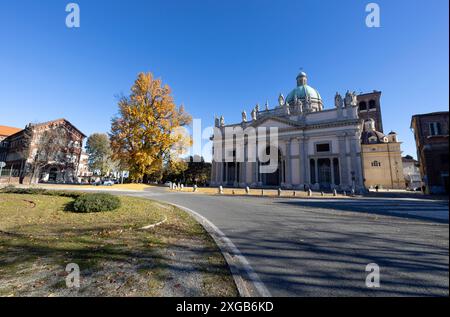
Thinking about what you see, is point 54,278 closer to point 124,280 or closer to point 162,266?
point 124,280

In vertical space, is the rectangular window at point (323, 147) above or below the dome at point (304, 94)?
below

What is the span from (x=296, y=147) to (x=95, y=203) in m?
40.8

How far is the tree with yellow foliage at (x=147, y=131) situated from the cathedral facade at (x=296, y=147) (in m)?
23.4

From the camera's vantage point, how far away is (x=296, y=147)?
4522 centimetres

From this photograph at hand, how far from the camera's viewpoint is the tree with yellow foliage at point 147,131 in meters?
26.8

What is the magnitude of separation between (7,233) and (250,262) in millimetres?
8181

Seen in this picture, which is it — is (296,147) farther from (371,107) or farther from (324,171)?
(371,107)

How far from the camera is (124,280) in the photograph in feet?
13.2

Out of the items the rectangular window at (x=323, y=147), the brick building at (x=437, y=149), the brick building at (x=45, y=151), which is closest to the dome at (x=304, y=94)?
the rectangular window at (x=323, y=147)

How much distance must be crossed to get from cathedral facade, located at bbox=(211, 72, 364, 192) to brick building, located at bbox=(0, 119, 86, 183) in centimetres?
3373

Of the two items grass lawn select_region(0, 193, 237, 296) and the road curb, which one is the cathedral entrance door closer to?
grass lawn select_region(0, 193, 237, 296)

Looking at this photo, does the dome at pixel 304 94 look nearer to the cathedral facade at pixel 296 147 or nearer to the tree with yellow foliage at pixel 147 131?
the cathedral facade at pixel 296 147
